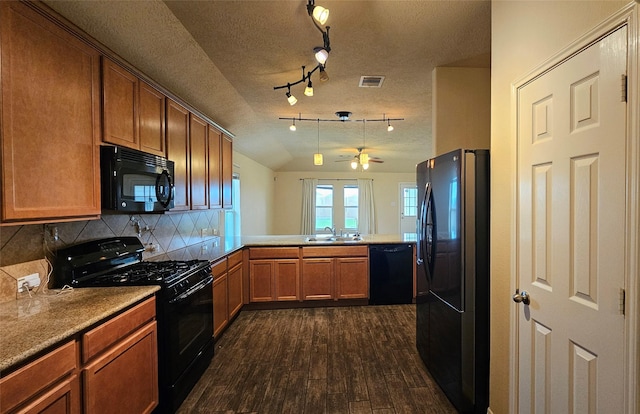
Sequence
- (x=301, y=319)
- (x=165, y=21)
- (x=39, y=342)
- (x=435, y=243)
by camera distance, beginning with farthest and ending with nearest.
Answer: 1. (x=301, y=319)
2. (x=435, y=243)
3. (x=165, y=21)
4. (x=39, y=342)

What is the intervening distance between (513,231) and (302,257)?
2.69m

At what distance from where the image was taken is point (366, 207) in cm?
897

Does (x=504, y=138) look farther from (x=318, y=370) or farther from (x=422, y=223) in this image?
(x=318, y=370)

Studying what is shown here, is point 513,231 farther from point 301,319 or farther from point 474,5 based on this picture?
point 301,319

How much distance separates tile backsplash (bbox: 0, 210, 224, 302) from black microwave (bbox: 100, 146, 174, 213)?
361mm

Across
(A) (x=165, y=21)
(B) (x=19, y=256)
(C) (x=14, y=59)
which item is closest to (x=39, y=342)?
(B) (x=19, y=256)

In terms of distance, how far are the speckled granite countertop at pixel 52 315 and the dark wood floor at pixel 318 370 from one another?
→ 3.32 feet

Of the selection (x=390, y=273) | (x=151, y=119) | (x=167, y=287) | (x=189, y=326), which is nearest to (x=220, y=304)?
(x=189, y=326)

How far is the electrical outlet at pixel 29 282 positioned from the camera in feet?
5.20

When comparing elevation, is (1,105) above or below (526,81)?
below

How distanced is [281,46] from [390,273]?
3051 millimetres

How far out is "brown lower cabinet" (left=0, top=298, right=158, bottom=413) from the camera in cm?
105

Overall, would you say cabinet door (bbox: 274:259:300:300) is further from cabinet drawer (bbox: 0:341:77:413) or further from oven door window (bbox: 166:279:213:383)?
cabinet drawer (bbox: 0:341:77:413)

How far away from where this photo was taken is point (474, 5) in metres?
1.79
